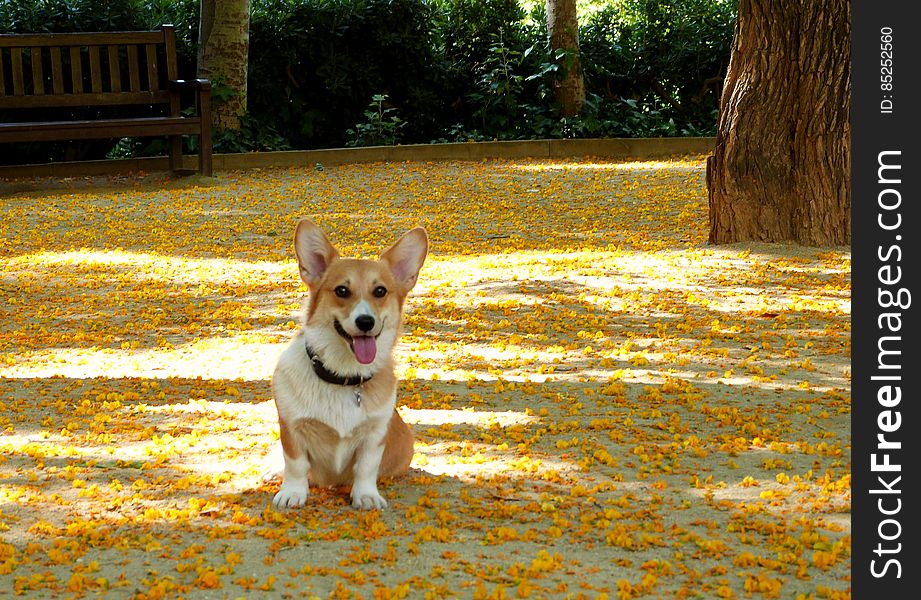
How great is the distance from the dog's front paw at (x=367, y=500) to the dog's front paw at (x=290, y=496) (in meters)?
0.19

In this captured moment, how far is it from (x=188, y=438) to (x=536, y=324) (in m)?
2.86

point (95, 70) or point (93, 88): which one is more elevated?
point (95, 70)

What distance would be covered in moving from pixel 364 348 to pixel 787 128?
Result: 19.3ft

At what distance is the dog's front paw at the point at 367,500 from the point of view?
4.08 meters

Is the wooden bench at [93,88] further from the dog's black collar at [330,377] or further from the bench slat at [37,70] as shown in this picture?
the dog's black collar at [330,377]

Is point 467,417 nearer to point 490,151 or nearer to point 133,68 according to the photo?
point 133,68

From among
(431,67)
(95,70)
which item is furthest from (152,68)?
(431,67)

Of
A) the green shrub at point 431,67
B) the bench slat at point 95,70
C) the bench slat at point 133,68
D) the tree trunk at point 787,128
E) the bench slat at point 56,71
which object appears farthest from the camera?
the green shrub at point 431,67

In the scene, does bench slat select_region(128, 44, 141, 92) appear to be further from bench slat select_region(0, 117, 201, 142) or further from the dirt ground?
the dirt ground

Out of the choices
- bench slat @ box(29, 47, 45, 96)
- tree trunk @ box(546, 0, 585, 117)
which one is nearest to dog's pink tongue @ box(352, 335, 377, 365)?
bench slat @ box(29, 47, 45, 96)

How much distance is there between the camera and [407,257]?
428cm

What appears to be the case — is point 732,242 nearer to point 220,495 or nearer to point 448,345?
point 448,345

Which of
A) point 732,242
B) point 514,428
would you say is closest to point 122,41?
point 732,242

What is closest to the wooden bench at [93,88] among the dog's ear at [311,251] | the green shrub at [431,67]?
the green shrub at [431,67]
